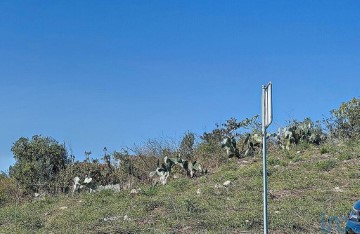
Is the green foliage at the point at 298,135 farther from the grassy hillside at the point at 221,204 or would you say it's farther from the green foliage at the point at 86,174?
the green foliage at the point at 86,174

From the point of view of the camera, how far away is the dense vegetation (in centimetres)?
973

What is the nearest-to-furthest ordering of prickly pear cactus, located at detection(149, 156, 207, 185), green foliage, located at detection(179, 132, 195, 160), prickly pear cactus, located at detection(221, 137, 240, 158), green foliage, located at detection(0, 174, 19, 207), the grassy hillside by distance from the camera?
the grassy hillside < prickly pear cactus, located at detection(149, 156, 207, 185) < green foliage, located at detection(0, 174, 19, 207) < prickly pear cactus, located at detection(221, 137, 240, 158) < green foliage, located at detection(179, 132, 195, 160)

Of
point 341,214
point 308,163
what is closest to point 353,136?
point 308,163

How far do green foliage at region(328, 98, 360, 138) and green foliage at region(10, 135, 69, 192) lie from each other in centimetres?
904

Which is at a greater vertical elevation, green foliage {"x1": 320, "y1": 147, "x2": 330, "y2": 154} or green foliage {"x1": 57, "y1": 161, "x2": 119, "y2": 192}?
green foliage {"x1": 320, "y1": 147, "x2": 330, "y2": 154}

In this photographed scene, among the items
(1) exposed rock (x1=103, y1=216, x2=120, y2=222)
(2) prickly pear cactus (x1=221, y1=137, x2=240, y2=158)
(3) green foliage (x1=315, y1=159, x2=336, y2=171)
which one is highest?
(2) prickly pear cactus (x1=221, y1=137, x2=240, y2=158)

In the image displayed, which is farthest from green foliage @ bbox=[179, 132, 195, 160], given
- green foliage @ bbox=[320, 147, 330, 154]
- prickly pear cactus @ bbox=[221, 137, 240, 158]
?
green foliage @ bbox=[320, 147, 330, 154]

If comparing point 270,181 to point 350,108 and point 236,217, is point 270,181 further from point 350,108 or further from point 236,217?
point 350,108

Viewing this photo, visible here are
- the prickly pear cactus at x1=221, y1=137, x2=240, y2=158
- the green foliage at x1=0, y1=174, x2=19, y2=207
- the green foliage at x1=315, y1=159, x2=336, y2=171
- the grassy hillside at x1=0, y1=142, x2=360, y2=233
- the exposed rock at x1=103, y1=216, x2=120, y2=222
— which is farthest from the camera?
the prickly pear cactus at x1=221, y1=137, x2=240, y2=158

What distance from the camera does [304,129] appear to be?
1781 centimetres

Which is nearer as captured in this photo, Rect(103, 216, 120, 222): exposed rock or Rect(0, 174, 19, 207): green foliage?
Rect(103, 216, 120, 222): exposed rock

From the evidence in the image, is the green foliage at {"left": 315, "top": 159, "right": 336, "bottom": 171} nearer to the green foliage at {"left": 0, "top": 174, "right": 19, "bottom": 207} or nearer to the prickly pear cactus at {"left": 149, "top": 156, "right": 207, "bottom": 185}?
the prickly pear cactus at {"left": 149, "top": 156, "right": 207, "bottom": 185}

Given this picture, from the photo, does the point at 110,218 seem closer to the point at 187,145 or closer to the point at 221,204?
the point at 221,204

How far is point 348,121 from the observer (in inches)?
749
